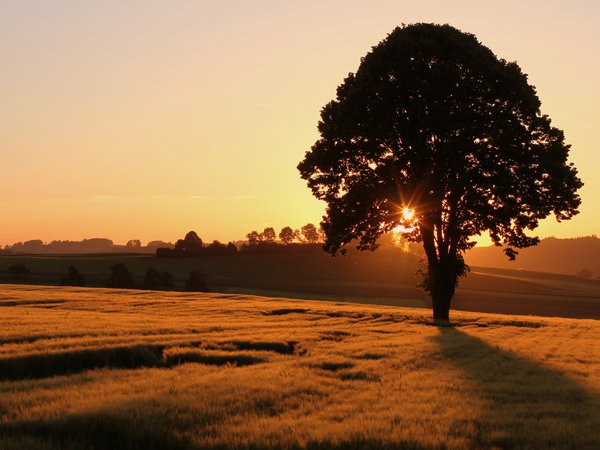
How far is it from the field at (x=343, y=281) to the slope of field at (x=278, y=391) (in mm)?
70299

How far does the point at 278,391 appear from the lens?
12.6 m

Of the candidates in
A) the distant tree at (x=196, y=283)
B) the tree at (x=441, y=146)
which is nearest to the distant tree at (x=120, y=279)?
the distant tree at (x=196, y=283)

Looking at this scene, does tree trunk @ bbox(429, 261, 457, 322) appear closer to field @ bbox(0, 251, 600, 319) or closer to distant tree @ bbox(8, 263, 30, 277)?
field @ bbox(0, 251, 600, 319)

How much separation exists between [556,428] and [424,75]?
2888 centimetres

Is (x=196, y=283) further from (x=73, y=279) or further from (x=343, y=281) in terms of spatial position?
(x=343, y=281)

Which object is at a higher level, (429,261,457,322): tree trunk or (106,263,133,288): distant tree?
(429,261,457,322): tree trunk

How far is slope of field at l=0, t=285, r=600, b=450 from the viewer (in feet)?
30.5

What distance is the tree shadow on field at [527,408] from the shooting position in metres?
9.61

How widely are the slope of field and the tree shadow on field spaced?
0.04 m

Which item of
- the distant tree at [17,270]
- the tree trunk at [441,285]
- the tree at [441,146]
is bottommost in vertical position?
the distant tree at [17,270]

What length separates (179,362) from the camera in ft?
57.7

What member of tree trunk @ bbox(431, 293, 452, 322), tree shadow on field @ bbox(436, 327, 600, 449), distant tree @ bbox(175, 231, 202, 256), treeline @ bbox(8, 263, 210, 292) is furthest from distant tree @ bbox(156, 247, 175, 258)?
tree shadow on field @ bbox(436, 327, 600, 449)

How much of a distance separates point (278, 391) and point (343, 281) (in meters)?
118

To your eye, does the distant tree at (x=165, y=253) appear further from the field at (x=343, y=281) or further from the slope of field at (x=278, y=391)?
the slope of field at (x=278, y=391)
